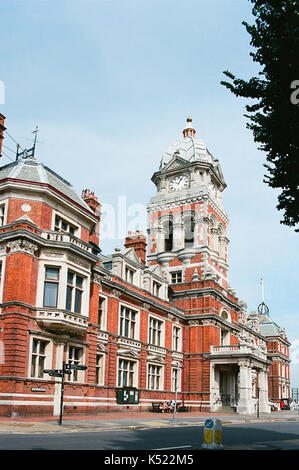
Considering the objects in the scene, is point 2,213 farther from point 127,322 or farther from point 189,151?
point 189,151

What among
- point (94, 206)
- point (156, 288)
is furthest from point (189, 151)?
point (94, 206)

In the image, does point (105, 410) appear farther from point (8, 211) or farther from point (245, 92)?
point (245, 92)

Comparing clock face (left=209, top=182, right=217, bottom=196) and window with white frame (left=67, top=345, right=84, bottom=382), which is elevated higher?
clock face (left=209, top=182, right=217, bottom=196)

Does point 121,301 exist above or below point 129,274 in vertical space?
below

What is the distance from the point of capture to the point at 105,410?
109 ft

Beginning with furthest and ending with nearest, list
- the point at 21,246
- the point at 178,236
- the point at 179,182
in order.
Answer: the point at 179,182
the point at 178,236
the point at 21,246

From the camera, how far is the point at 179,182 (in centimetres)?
5781

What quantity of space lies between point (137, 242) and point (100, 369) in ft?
64.4

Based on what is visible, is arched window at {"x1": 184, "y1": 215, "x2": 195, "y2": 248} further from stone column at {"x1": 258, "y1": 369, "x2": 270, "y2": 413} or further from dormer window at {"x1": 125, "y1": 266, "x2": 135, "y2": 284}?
stone column at {"x1": 258, "y1": 369, "x2": 270, "y2": 413}

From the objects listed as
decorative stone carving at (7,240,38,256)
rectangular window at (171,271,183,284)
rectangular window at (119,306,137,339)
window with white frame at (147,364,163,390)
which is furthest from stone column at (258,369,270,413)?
decorative stone carving at (7,240,38,256)

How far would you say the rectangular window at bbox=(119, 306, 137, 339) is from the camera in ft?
124

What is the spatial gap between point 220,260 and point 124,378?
2311cm

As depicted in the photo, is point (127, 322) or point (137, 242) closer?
point (127, 322)

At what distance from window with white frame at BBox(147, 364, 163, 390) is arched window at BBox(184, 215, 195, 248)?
16.7 meters
